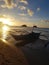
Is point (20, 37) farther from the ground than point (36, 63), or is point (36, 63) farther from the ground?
point (20, 37)

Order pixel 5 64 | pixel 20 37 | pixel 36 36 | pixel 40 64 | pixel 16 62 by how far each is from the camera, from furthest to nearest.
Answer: pixel 36 36
pixel 20 37
pixel 40 64
pixel 16 62
pixel 5 64

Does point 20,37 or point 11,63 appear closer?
point 11,63

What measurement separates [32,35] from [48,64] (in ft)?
93.1

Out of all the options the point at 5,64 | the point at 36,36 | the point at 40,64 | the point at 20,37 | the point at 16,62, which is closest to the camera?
the point at 5,64

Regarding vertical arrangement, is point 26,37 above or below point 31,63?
above

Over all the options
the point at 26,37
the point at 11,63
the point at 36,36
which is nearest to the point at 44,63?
the point at 11,63

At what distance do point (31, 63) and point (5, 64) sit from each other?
3568 millimetres

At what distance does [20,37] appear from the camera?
41.4m

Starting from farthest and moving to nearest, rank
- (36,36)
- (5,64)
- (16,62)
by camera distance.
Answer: (36,36), (16,62), (5,64)

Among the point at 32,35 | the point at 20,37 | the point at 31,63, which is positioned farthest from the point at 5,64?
the point at 32,35

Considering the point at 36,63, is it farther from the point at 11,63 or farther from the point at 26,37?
the point at 26,37

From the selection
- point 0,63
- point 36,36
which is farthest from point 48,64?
point 36,36

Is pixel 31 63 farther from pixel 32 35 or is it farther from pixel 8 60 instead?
pixel 32 35

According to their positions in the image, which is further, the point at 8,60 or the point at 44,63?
the point at 44,63
